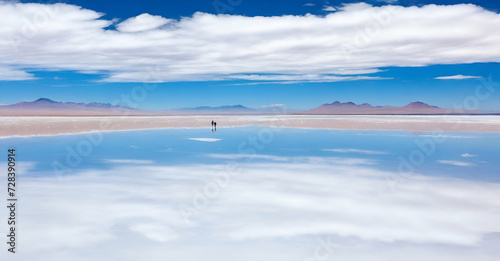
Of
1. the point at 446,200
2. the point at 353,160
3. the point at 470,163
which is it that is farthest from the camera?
the point at 353,160

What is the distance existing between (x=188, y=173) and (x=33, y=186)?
5.05 metres

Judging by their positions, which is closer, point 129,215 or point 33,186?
point 129,215

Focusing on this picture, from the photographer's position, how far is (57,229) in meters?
7.99

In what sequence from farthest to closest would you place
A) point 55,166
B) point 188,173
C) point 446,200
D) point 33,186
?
point 55,166
point 188,173
point 33,186
point 446,200

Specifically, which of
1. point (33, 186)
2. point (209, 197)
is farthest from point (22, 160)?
point (209, 197)

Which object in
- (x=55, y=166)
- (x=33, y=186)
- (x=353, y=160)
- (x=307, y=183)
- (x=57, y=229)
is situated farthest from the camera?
(x=353, y=160)

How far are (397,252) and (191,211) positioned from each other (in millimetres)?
4598

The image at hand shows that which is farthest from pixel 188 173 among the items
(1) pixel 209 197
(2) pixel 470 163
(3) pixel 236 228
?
(2) pixel 470 163

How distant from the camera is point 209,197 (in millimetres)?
10859

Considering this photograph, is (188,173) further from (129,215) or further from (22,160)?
(22,160)

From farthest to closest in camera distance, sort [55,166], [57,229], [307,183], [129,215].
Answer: [55,166] → [307,183] → [129,215] → [57,229]

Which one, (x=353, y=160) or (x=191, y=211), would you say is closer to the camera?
(x=191, y=211)

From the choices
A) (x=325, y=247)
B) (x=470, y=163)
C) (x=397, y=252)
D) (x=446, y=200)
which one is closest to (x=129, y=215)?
(x=325, y=247)

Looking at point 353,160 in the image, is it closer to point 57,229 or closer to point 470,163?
point 470,163
